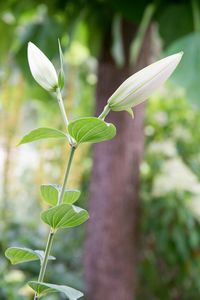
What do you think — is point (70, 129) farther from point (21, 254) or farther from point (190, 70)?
point (190, 70)

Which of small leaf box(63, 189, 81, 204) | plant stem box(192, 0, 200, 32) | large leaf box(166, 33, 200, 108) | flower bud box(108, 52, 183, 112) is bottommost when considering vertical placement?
small leaf box(63, 189, 81, 204)

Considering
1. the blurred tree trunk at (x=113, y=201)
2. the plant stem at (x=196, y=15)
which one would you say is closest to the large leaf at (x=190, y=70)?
the plant stem at (x=196, y=15)

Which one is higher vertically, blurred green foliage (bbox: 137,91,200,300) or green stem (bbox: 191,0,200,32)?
green stem (bbox: 191,0,200,32)

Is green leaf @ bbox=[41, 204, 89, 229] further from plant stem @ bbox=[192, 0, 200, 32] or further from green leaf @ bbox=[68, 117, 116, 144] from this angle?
plant stem @ bbox=[192, 0, 200, 32]

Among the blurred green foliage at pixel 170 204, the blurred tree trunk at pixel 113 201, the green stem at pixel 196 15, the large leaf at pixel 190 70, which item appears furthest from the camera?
the blurred green foliage at pixel 170 204

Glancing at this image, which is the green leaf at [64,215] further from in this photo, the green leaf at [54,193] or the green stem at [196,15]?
the green stem at [196,15]

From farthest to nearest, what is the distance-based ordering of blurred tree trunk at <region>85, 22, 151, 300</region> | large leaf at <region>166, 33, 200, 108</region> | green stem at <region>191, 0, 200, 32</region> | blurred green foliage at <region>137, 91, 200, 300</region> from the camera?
blurred green foliage at <region>137, 91, 200, 300</region>
blurred tree trunk at <region>85, 22, 151, 300</region>
green stem at <region>191, 0, 200, 32</region>
large leaf at <region>166, 33, 200, 108</region>

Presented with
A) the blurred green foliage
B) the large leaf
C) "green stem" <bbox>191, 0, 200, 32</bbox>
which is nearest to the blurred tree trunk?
the blurred green foliage
